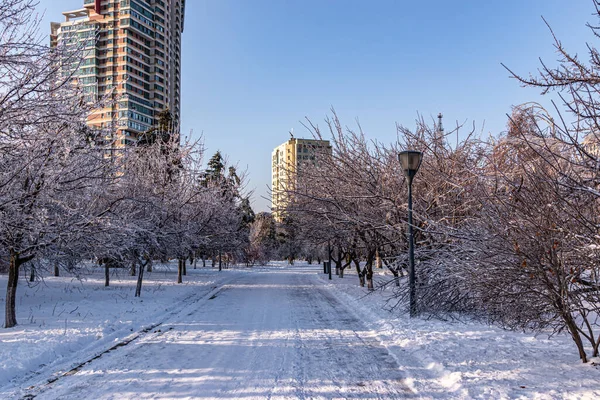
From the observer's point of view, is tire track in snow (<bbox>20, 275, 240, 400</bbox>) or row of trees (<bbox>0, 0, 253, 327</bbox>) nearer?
tire track in snow (<bbox>20, 275, 240, 400</bbox>)

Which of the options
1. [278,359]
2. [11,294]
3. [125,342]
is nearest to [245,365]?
[278,359]

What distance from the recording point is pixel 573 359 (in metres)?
6.12

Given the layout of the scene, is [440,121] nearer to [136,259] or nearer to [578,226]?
[578,226]

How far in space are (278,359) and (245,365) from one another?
578 millimetres

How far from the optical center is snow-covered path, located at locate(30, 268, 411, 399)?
5211 millimetres

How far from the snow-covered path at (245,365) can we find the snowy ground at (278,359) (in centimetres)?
2

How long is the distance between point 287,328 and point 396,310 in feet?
12.3

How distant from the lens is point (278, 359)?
681 cm

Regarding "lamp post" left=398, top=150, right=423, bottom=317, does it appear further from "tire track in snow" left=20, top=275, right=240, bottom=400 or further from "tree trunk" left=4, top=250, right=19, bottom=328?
"tree trunk" left=4, top=250, right=19, bottom=328

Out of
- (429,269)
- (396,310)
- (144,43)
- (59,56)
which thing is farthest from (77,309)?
(144,43)

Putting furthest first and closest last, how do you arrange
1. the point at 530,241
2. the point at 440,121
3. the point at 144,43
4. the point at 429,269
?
1. the point at 144,43
2. the point at 440,121
3. the point at 429,269
4. the point at 530,241

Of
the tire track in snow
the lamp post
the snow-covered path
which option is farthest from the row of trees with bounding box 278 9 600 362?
the tire track in snow

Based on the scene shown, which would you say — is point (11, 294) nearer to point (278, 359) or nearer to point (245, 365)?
point (245, 365)

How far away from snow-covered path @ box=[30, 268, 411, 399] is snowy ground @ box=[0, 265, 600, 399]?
0.06 ft
